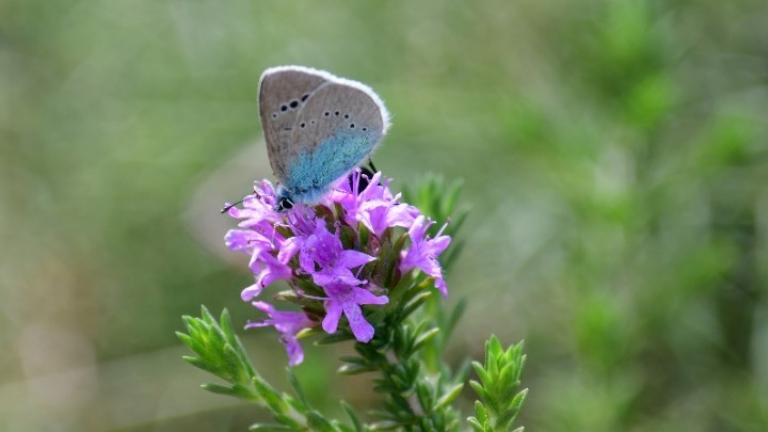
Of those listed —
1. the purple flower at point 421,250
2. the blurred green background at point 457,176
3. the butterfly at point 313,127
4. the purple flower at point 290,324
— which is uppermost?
the blurred green background at point 457,176

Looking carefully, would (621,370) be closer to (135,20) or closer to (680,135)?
(680,135)

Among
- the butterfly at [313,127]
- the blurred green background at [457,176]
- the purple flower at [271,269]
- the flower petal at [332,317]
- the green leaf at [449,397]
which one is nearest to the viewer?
the flower petal at [332,317]

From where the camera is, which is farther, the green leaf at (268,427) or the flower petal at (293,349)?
the flower petal at (293,349)

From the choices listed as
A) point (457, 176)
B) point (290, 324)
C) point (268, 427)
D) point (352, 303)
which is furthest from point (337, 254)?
point (457, 176)

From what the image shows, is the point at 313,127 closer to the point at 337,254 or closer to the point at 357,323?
the point at 337,254

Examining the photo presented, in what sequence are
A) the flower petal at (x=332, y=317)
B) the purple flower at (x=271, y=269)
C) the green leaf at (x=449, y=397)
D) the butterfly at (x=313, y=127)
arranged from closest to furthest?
the flower petal at (x=332, y=317), the purple flower at (x=271, y=269), the green leaf at (x=449, y=397), the butterfly at (x=313, y=127)

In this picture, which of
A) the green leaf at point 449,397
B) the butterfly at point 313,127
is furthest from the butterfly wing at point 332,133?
the green leaf at point 449,397

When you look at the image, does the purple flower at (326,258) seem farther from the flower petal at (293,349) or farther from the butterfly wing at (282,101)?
the butterfly wing at (282,101)

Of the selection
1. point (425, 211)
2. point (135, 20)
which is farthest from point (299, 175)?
point (135, 20)
